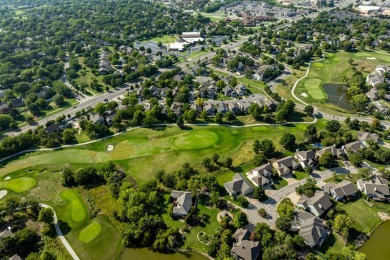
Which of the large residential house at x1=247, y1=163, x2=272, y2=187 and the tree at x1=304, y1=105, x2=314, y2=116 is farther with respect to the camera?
the tree at x1=304, y1=105, x2=314, y2=116

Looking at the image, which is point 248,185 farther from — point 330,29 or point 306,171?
point 330,29

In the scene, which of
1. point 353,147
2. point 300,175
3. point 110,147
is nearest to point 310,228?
point 300,175

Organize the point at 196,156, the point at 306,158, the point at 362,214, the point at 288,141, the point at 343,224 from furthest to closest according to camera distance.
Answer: the point at 196,156, the point at 288,141, the point at 306,158, the point at 362,214, the point at 343,224

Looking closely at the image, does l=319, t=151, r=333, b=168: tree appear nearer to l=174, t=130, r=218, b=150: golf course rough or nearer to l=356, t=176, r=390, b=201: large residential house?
l=356, t=176, r=390, b=201: large residential house

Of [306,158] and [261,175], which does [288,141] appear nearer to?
[306,158]

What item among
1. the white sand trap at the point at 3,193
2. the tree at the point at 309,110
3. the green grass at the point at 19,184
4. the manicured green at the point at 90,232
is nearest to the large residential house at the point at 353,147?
the tree at the point at 309,110

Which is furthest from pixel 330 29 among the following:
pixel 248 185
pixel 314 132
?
pixel 248 185

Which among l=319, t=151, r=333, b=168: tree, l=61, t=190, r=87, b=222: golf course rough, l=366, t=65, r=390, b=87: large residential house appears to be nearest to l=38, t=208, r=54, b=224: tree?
l=61, t=190, r=87, b=222: golf course rough
